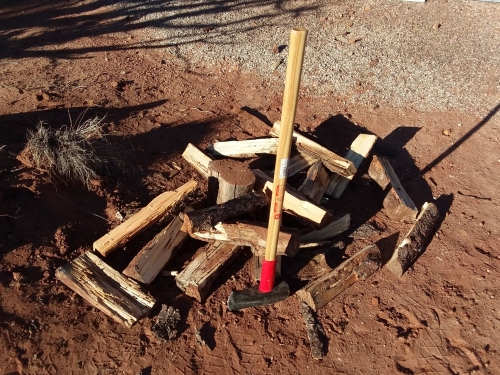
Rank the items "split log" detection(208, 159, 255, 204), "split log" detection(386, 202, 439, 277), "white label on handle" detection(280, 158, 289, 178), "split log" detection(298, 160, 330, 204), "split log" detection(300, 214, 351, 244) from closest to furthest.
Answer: "white label on handle" detection(280, 158, 289, 178) < "split log" detection(208, 159, 255, 204) < "split log" detection(386, 202, 439, 277) < "split log" detection(300, 214, 351, 244) < "split log" detection(298, 160, 330, 204)

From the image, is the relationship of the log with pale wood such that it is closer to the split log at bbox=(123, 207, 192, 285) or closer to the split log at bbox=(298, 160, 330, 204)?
the split log at bbox=(298, 160, 330, 204)

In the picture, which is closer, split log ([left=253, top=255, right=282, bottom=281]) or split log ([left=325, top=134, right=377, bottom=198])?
split log ([left=253, top=255, right=282, bottom=281])

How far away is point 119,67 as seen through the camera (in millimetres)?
7539

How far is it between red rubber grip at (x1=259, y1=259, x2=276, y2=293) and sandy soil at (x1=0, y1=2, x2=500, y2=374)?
0.21 m

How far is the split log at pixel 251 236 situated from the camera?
4055 millimetres

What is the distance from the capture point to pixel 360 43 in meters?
8.35

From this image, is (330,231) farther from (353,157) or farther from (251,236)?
(353,157)

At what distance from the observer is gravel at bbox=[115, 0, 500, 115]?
734cm

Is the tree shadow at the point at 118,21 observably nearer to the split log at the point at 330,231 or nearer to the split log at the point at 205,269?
the split log at the point at 330,231

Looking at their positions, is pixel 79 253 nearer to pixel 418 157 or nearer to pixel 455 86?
pixel 418 157

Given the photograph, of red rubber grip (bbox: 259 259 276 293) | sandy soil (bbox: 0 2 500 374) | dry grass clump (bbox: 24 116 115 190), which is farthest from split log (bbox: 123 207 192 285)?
dry grass clump (bbox: 24 116 115 190)

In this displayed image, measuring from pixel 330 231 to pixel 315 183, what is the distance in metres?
0.59

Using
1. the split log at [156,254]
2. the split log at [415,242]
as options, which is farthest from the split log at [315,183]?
the split log at [156,254]

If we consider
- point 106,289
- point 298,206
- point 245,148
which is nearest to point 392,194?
point 298,206
